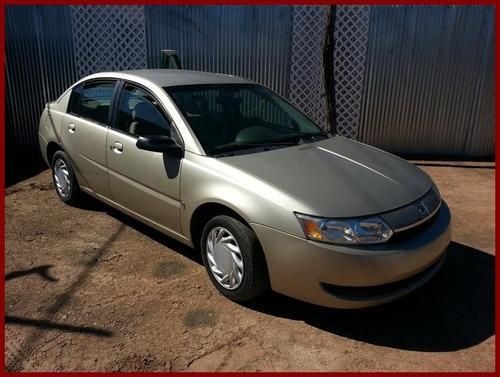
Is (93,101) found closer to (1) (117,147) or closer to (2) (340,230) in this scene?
(1) (117,147)

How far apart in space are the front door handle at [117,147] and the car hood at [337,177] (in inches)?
46.1

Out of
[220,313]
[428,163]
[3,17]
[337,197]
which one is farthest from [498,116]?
[3,17]

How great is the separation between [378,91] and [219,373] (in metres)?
6.04

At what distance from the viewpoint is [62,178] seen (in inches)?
198

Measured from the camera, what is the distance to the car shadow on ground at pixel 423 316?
2.86 metres

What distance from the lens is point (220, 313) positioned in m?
3.09

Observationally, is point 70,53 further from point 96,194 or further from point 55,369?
point 55,369

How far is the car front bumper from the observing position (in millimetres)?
2627

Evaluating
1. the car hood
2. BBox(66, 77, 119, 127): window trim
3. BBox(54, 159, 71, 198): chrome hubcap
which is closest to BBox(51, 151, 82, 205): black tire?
BBox(54, 159, 71, 198): chrome hubcap

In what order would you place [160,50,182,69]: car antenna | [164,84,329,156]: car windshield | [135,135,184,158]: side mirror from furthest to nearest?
[160,50,182,69]: car antenna < [164,84,329,156]: car windshield < [135,135,184,158]: side mirror

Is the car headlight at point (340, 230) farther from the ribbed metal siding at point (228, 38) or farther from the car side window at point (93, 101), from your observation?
the ribbed metal siding at point (228, 38)

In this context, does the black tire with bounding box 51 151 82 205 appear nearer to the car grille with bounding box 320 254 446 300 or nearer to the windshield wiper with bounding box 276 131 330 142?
the windshield wiper with bounding box 276 131 330 142

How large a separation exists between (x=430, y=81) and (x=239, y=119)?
4899mm

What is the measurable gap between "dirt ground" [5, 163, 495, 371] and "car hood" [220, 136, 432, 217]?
33.0 inches
